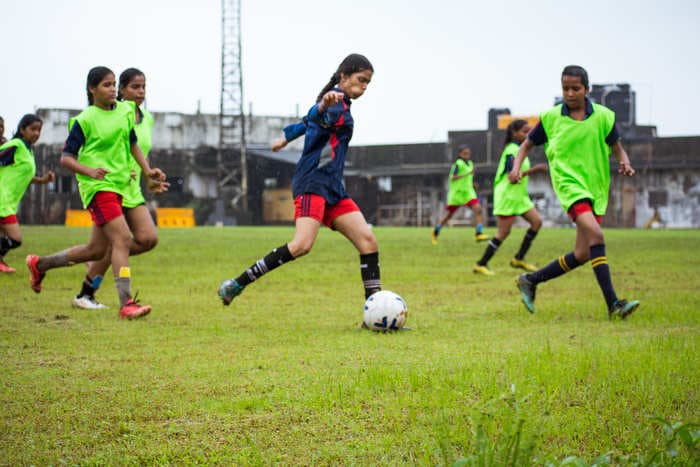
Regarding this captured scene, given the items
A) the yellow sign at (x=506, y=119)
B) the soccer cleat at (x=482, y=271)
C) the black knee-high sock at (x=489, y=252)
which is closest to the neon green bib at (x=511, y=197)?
the black knee-high sock at (x=489, y=252)

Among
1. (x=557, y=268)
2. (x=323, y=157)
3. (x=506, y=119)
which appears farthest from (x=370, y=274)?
(x=506, y=119)

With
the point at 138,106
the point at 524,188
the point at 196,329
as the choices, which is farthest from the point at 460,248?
the point at 196,329

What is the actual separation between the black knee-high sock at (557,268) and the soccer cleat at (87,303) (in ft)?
13.8

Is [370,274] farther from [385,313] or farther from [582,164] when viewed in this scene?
[582,164]

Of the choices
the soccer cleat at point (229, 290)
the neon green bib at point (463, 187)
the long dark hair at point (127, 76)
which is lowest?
the soccer cleat at point (229, 290)

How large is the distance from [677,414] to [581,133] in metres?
4.52

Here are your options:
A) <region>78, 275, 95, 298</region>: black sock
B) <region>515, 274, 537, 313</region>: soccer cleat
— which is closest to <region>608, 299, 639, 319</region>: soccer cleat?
<region>515, 274, 537, 313</region>: soccer cleat

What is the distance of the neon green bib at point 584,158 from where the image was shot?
7.98 m

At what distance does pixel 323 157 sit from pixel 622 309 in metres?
2.82

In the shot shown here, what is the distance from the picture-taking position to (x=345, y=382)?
4.68 meters

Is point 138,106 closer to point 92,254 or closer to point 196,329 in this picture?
point 92,254

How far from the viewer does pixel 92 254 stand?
28.1ft

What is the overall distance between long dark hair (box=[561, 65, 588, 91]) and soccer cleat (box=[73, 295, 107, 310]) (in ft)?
16.3

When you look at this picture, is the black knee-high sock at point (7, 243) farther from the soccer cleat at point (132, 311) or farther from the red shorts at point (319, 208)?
the red shorts at point (319, 208)
